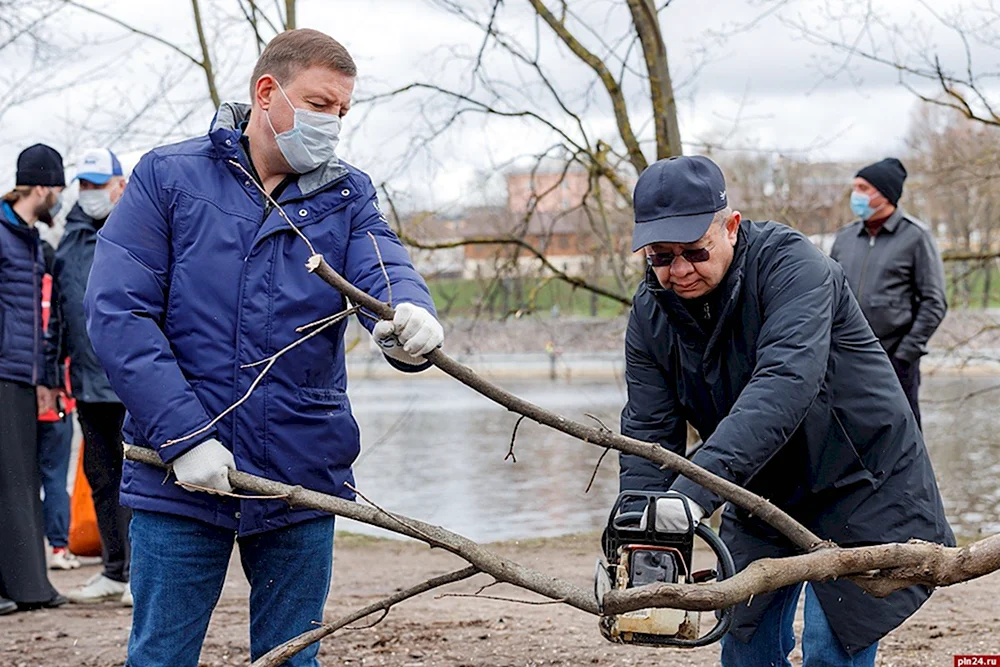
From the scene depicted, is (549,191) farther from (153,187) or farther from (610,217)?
(153,187)

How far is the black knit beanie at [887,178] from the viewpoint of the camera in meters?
7.23

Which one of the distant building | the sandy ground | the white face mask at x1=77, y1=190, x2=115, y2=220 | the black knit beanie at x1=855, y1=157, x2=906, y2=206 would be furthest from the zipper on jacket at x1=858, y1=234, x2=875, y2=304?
the white face mask at x1=77, y1=190, x2=115, y2=220

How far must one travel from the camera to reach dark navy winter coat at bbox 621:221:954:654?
10.3ft

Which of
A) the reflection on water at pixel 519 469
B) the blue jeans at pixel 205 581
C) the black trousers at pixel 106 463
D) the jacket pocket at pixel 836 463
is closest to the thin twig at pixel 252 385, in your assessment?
the blue jeans at pixel 205 581

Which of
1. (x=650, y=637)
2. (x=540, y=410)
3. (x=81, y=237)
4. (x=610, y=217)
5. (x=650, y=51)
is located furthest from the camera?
(x=610, y=217)

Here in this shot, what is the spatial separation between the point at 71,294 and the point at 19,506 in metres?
1.03

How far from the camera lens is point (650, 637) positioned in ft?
9.45

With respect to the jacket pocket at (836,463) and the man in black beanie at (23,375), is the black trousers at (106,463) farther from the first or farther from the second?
the jacket pocket at (836,463)

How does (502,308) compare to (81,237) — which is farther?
(502,308)

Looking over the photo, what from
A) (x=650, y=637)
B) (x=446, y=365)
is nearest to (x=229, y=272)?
(x=446, y=365)

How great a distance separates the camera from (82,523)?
6.94 meters

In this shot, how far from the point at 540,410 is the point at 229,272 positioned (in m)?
0.83

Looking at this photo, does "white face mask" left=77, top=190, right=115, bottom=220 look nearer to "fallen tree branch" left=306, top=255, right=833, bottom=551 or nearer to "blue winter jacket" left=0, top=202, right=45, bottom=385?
"blue winter jacket" left=0, top=202, right=45, bottom=385

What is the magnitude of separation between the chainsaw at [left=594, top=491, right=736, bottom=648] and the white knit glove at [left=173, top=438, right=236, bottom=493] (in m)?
0.90
